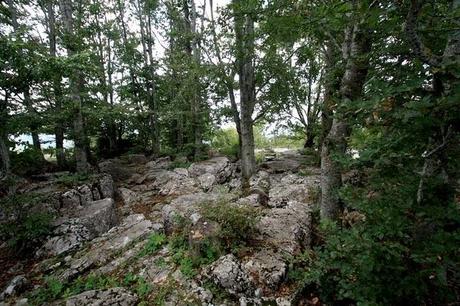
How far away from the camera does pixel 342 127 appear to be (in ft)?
15.6

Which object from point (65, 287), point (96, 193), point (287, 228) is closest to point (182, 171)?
point (96, 193)

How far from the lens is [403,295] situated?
255cm

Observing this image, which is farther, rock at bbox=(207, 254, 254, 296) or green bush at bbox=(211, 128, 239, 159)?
green bush at bbox=(211, 128, 239, 159)

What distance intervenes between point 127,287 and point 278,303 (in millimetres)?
2237

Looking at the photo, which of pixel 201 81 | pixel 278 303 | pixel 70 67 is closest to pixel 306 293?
pixel 278 303

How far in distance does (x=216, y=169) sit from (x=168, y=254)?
22.0 ft

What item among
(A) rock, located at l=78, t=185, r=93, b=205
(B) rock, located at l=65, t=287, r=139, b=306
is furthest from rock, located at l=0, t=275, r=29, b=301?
(A) rock, located at l=78, t=185, r=93, b=205

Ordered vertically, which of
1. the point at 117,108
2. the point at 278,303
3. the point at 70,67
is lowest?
the point at 278,303

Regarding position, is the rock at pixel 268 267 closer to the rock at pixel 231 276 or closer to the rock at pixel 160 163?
the rock at pixel 231 276

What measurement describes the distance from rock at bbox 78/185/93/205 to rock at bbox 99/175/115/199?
41 cm

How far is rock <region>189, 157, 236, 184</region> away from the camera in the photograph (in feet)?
35.6

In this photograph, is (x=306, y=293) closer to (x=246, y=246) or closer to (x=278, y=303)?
(x=278, y=303)

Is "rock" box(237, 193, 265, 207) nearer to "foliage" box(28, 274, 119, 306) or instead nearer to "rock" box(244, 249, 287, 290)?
"rock" box(244, 249, 287, 290)

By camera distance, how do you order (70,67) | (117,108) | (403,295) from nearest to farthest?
1. (403,295)
2. (70,67)
3. (117,108)
